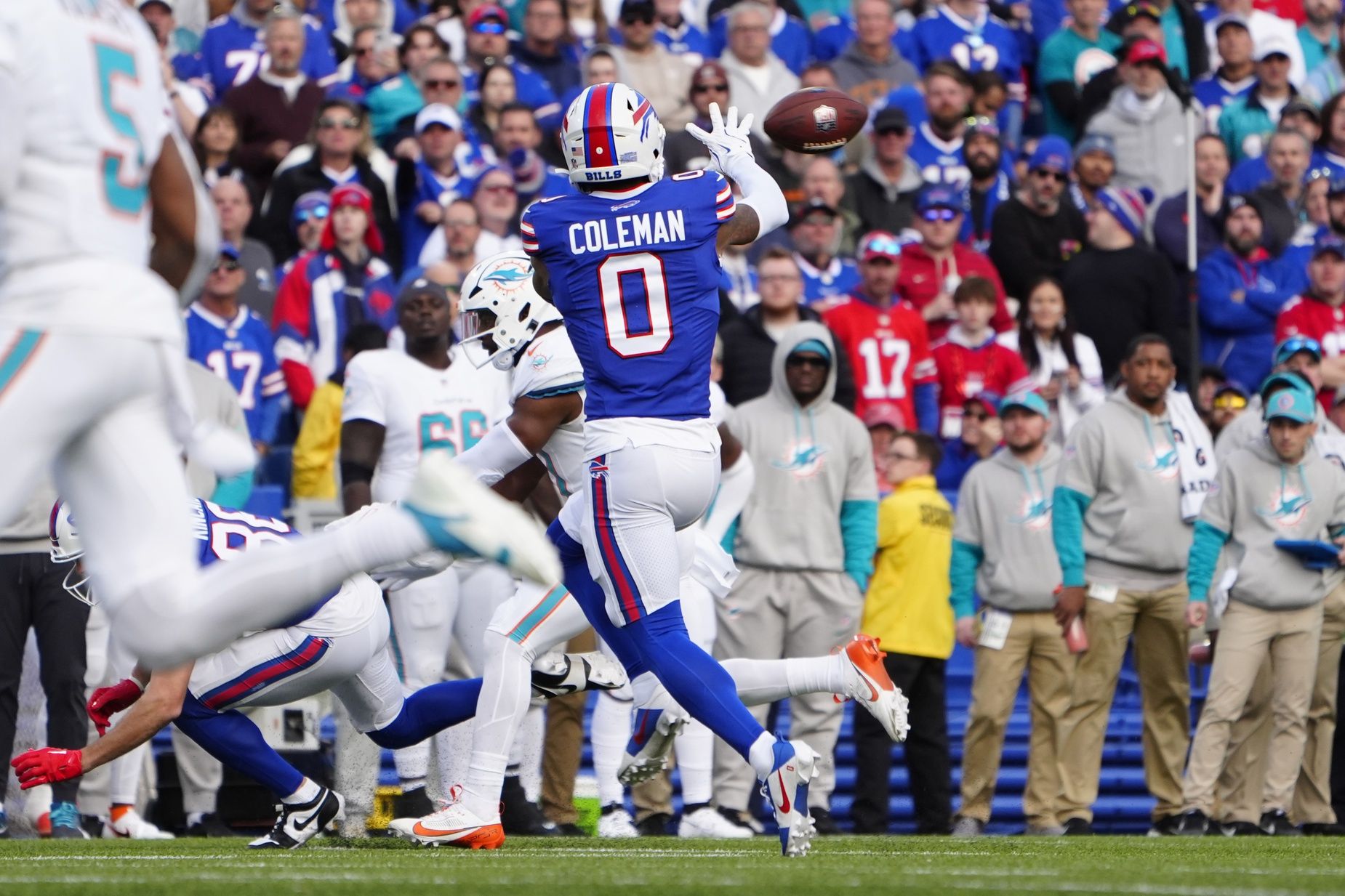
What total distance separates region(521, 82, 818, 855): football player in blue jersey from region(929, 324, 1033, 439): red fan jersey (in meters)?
4.80

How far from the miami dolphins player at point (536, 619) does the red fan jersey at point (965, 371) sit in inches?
154

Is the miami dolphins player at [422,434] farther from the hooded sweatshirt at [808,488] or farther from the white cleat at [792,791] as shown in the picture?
the white cleat at [792,791]

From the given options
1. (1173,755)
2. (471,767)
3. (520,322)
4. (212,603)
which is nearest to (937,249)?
(1173,755)

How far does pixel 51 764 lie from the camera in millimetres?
6086

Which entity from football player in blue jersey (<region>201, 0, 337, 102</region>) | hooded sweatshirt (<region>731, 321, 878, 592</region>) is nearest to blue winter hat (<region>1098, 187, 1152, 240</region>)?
hooded sweatshirt (<region>731, 321, 878, 592</region>)

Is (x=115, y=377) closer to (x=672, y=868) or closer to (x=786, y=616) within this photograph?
(x=672, y=868)

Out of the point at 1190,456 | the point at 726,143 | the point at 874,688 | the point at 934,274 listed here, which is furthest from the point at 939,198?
the point at 874,688

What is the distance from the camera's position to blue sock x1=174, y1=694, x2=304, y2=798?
6.52m

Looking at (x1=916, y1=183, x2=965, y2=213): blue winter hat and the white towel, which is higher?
(x1=916, y1=183, x2=965, y2=213): blue winter hat

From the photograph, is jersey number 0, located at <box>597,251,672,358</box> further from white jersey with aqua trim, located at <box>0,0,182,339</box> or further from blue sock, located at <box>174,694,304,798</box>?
white jersey with aqua trim, located at <box>0,0,182,339</box>

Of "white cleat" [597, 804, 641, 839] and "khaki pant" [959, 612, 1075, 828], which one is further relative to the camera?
"khaki pant" [959, 612, 1075, 828]

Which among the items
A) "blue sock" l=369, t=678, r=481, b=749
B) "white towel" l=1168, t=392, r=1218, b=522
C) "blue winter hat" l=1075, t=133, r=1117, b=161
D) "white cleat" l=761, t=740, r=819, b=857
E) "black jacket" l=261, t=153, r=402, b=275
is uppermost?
"blue winter hat" l=1075, t=133, r=1117, b=161

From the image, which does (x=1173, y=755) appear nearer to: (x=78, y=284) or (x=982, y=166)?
(x=982, y=166)

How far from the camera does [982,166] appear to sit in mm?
12281
